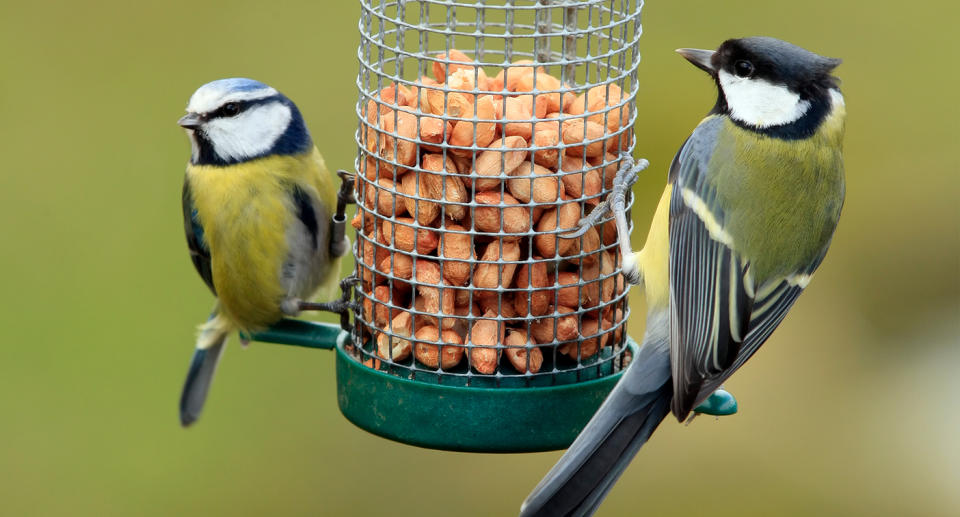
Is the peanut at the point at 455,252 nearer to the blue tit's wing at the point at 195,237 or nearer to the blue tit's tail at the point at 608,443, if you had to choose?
the blue tit's tail at the point at 608,443

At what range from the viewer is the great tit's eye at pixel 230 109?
3.76 m

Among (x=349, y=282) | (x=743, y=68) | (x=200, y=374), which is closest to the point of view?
(x=743, y=68)

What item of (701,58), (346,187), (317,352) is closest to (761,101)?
(701,58)

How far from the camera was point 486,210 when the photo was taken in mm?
3354

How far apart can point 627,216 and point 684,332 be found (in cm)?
43

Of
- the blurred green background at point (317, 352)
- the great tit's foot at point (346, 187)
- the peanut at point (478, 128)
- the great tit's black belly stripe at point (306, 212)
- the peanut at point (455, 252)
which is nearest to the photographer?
the peanut at point (478, 128)

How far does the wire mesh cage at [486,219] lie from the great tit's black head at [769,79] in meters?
0.27

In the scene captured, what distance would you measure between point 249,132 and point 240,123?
0.04m

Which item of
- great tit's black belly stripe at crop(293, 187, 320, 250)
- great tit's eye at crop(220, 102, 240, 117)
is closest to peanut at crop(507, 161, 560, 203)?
great tit's black belly stripe at crop(293, 187, 320, 250)

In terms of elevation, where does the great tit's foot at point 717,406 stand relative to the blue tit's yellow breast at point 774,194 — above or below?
below

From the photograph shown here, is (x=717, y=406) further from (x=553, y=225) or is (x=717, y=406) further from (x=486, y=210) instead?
(x=486, y=210)

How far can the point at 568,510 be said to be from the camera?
3309 millimetres

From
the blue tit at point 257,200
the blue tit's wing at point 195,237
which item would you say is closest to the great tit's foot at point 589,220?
the blue tit at point 257,200

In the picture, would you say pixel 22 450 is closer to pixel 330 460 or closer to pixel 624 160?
pixel 330 460
